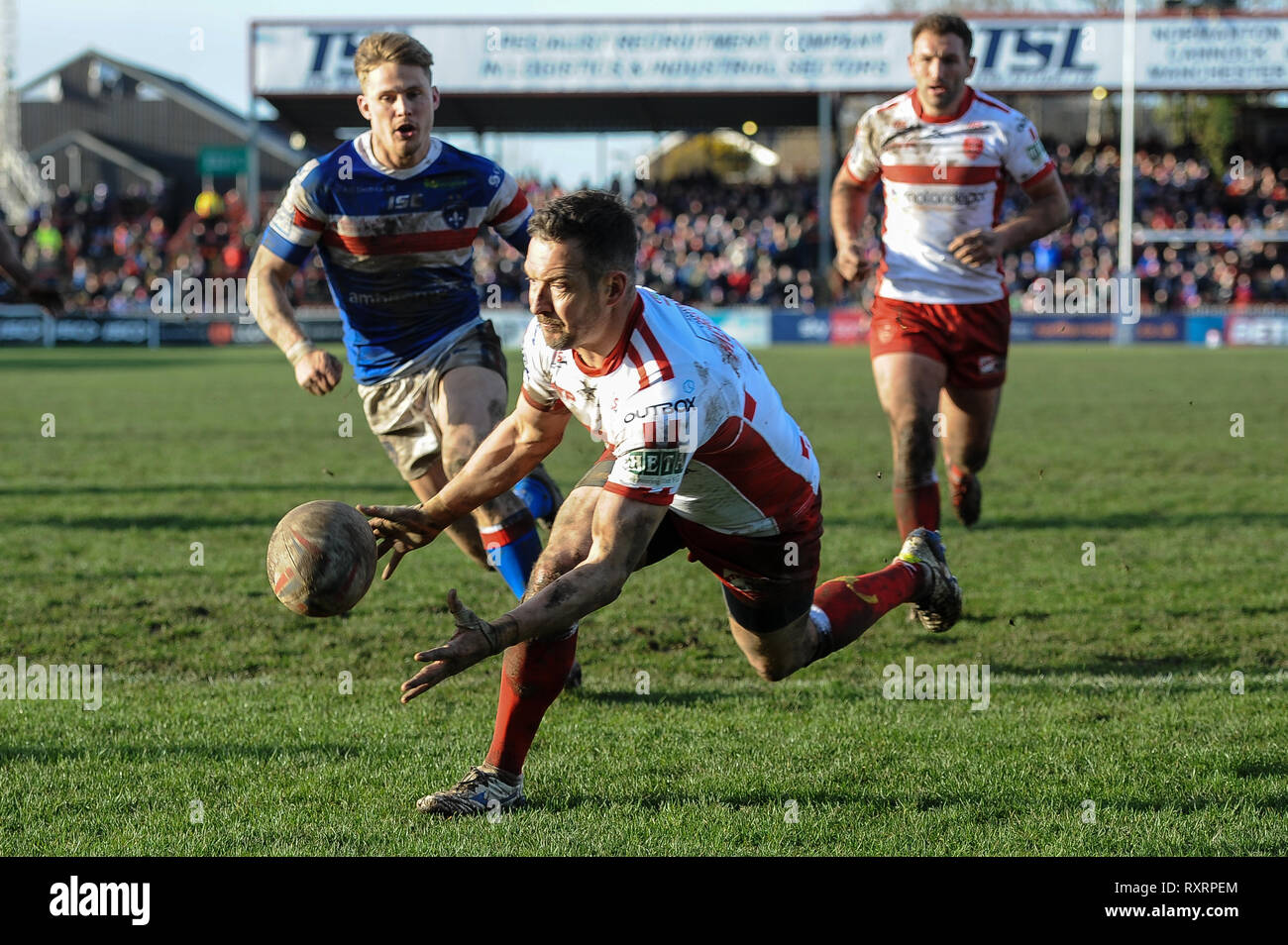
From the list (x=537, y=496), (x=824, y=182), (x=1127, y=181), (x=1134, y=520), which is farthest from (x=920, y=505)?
(x=824, y=182)

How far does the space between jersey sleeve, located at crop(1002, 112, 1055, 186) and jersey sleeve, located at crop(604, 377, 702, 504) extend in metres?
3.94

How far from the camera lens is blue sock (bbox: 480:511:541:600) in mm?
5504

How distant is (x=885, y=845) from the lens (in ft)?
11.7

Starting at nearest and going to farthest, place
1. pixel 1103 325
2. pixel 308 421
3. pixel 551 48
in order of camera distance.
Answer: pixel 308 421, pixel 1103 325, pixel 551 48

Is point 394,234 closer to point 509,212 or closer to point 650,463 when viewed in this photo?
point 509,212

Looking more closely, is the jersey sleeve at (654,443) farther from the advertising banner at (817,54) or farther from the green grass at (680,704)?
the advertising banner at (817,54)

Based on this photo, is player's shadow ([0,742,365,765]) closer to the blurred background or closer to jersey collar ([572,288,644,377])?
jersey collar ([572,288,644,377])

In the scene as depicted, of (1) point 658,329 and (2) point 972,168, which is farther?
(2) point 972,168

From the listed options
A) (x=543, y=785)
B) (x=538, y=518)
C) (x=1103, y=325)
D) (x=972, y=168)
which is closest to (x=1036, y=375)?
(x=1103, y=325)

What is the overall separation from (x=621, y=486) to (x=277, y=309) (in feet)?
8.29

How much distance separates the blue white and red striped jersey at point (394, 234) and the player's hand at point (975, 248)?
200cm

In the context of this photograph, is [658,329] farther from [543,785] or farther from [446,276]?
[446,276]

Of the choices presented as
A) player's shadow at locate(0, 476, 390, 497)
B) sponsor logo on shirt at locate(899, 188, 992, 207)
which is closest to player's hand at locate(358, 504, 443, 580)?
sponsor logo on shirt at locate(899, 188, 992, 207)

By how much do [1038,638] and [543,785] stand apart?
2.70 metres
